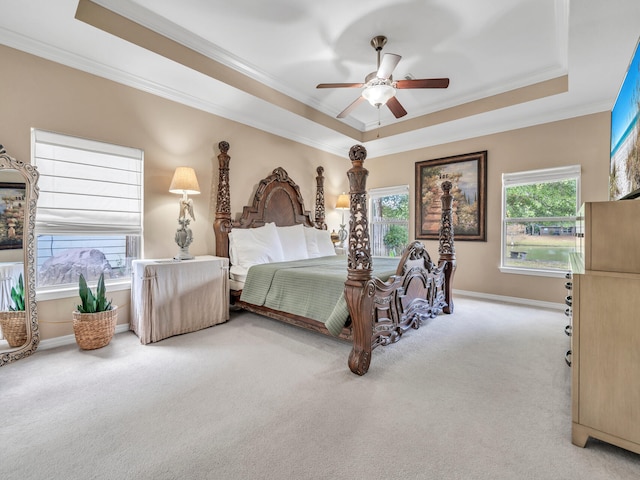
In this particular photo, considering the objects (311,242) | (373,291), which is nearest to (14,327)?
(373,291)

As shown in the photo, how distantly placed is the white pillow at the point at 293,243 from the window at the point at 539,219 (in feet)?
10.2

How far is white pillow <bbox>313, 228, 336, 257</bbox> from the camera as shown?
485cm

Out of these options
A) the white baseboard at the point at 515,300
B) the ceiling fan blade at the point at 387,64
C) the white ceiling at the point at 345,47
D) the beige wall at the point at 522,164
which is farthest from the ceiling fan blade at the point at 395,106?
the white baseboard at the point at 515,300

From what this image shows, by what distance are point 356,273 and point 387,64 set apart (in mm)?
1941

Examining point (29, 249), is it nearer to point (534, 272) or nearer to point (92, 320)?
point (92, 320)

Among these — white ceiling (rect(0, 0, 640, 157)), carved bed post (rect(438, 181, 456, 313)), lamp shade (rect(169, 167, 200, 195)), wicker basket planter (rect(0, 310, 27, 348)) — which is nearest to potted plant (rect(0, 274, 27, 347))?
wicker basket planter (rect(0, 310, 27, 348))

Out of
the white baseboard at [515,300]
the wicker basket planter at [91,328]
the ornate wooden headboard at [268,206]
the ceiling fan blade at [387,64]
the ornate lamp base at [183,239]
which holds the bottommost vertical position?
the white baseboard at [515,300]

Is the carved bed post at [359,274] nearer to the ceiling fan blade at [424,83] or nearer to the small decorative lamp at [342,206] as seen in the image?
the ceiling fan blade at [424,83]

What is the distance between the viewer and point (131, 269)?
319cm

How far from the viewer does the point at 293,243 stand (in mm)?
4414

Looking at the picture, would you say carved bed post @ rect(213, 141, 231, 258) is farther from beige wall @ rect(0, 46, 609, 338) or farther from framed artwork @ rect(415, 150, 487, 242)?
framed artwork @ rect(415, 150, 487, 242)

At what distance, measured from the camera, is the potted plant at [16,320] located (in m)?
2.39

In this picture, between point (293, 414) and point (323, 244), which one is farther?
point (323, 244)

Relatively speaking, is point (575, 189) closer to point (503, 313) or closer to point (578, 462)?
point (503, 313)
